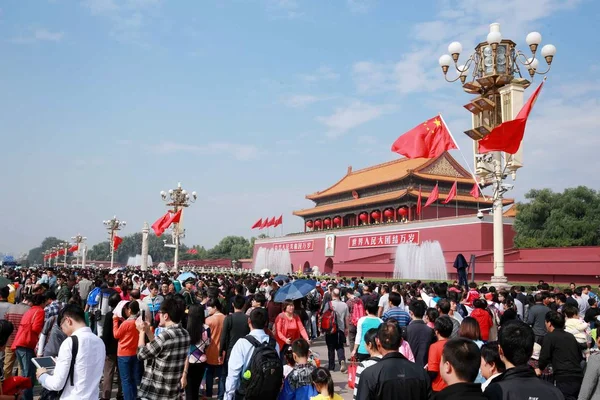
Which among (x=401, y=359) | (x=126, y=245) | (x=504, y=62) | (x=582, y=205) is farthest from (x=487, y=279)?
(x=126, y=245)

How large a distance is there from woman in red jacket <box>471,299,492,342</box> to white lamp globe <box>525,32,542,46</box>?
966 cm

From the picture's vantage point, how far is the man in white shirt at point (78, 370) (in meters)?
3.36

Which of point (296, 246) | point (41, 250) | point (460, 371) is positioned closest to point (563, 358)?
point (460, 371)

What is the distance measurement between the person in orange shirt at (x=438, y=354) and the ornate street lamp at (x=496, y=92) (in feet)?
34.0

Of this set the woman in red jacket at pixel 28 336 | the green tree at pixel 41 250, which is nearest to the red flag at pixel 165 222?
the woman in red jacket at pixel 28 336

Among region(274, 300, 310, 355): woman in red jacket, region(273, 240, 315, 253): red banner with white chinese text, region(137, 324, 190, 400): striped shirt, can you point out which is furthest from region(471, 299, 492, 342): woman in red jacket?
region(273, 240, 315, 253): red banner with white chinese text

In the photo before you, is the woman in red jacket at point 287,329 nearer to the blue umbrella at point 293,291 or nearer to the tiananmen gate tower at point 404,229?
the blue umbrella at point 293,291

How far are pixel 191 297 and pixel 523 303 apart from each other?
626 cm

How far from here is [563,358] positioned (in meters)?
4.65

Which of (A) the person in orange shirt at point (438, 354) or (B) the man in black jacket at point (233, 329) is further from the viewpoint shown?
(B) the man in black jacket at point (233, 329)

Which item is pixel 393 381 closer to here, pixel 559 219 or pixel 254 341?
pixel 254 341

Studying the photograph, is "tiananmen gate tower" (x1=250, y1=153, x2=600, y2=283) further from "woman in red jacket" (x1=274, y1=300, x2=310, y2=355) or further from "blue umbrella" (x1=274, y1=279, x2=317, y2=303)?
"woman in red jacket" (x1=274, y1=300, x2=310, y2=355)

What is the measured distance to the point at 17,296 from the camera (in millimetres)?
10500

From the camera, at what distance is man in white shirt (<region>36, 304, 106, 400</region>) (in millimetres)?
3357
